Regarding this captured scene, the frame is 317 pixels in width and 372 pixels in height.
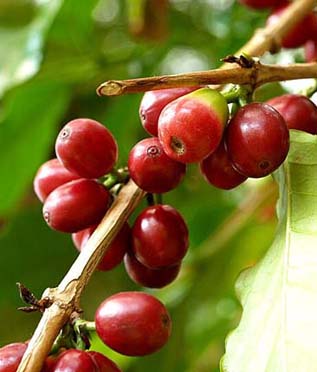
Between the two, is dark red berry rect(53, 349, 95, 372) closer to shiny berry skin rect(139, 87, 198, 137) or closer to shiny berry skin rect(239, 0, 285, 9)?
shiny berry skin rect(139, 87, 198, 137)

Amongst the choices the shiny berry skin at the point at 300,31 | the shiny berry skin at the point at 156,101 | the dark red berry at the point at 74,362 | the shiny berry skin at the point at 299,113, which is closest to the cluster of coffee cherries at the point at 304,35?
the shiny berry skin at the point at 300,31

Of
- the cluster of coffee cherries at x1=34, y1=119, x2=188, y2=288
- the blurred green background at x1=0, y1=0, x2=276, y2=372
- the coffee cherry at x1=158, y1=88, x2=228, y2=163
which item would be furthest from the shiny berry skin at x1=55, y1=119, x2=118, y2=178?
the blurred green background at x1=0, y1=0, x2=276, y2=372

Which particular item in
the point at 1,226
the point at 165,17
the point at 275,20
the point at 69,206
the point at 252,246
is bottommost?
the point at 252,246

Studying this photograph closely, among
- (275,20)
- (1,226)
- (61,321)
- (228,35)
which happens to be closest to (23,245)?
(1,226)

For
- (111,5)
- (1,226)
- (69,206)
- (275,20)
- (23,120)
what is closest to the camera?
(69,206)

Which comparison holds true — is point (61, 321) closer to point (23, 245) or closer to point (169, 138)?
point (169, 138)

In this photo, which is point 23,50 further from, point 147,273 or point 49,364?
point 49,364

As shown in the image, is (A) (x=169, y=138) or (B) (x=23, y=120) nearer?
(A) (x=169, y=138)

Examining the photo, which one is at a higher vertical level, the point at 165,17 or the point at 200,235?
the point at 165,17

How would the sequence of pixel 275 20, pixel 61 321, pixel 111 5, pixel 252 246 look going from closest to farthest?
pixel 61 321, pixel 275 20, pixel 252 246, pixel 111 5

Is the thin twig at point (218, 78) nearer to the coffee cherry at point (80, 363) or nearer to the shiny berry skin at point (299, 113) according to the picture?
the shiny berry skin at point (299, 113)
